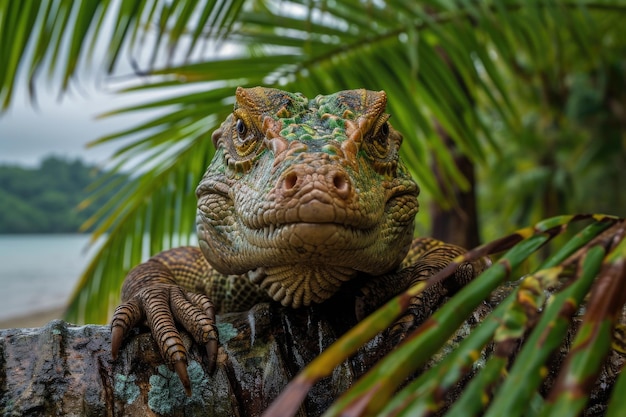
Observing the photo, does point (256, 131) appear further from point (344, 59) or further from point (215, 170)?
point (344, 59)

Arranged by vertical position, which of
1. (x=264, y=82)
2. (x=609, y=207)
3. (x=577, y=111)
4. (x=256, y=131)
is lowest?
(x=609, y=207)

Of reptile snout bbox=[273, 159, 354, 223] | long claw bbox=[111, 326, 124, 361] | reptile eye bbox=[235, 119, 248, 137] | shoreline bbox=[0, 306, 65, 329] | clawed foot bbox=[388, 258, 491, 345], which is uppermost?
reptile eye bbox=[235, 119, 248, 137]

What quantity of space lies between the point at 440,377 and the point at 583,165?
19683mm

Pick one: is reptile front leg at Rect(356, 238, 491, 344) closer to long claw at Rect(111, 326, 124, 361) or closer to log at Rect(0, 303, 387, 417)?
log at Rect(0, 303, 387, 417)

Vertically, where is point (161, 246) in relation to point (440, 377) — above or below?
below

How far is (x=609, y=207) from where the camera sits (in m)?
17.5

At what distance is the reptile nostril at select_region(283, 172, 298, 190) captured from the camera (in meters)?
1.62

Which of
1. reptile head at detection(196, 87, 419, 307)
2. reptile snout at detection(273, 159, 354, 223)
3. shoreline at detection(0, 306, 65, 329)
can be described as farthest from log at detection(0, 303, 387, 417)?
shoreline at detection(0, 306, 65, 329)

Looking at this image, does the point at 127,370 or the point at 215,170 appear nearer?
the point at 127,370

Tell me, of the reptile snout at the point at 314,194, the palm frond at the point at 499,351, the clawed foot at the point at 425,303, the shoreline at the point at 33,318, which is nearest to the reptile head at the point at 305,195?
the reptile snout at the point at 314,194

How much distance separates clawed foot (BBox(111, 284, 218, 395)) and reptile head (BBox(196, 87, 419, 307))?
0.59 ft

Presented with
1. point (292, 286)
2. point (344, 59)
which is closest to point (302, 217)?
point (292, 286)

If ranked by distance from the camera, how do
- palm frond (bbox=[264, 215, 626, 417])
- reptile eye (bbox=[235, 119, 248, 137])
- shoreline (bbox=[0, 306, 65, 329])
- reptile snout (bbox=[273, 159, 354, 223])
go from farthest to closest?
shoreline (bbox=[0, 306, 65, 329]) → reptile eye (bbox=[235, 119, 248, 137]) → reptile snout (bbox=[273, 159, 354, 223]) → palm frond (bbox=[264, 215, 626, 417])

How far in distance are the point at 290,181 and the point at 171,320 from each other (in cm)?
73
